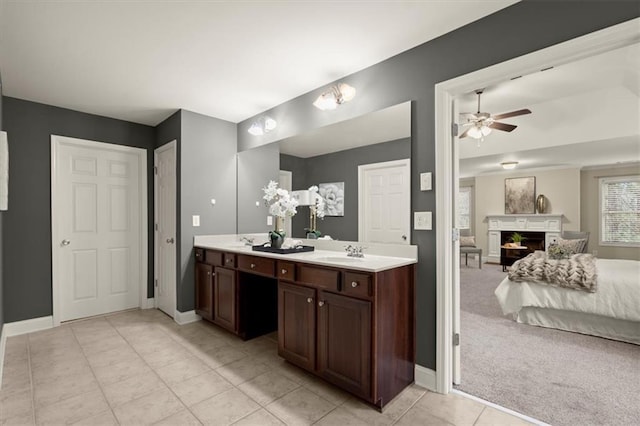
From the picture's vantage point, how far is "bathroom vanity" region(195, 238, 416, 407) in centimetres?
182

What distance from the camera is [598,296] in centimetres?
300

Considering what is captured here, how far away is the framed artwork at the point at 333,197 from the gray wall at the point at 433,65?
0.58 metres

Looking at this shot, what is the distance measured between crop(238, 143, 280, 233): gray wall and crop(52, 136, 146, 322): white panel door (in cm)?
139

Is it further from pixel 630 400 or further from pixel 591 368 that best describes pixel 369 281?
pixel 591 368

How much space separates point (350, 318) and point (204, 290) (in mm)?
2082

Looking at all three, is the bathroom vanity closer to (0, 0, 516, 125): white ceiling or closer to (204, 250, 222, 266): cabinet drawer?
(204, 250, 222, 266): cabinet drawer

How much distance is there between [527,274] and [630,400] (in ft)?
5.17

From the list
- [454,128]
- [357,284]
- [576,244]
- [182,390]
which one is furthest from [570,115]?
[182,390]

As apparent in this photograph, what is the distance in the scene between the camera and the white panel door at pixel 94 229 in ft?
11.2

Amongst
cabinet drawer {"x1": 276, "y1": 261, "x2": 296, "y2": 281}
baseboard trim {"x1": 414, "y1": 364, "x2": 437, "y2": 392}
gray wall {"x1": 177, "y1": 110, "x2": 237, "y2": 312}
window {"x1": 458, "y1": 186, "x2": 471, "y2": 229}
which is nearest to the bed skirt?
baseboard trim {"x1": 414, "y1": 364, "x2": 437, "y2": 392}

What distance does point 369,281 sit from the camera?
5.91 feet

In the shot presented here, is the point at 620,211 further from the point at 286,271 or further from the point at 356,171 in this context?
the point at 286,271

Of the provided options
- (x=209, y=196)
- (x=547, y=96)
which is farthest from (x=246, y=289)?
(x=547, y=96)

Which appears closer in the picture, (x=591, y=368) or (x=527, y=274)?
(x=591, y=368)
